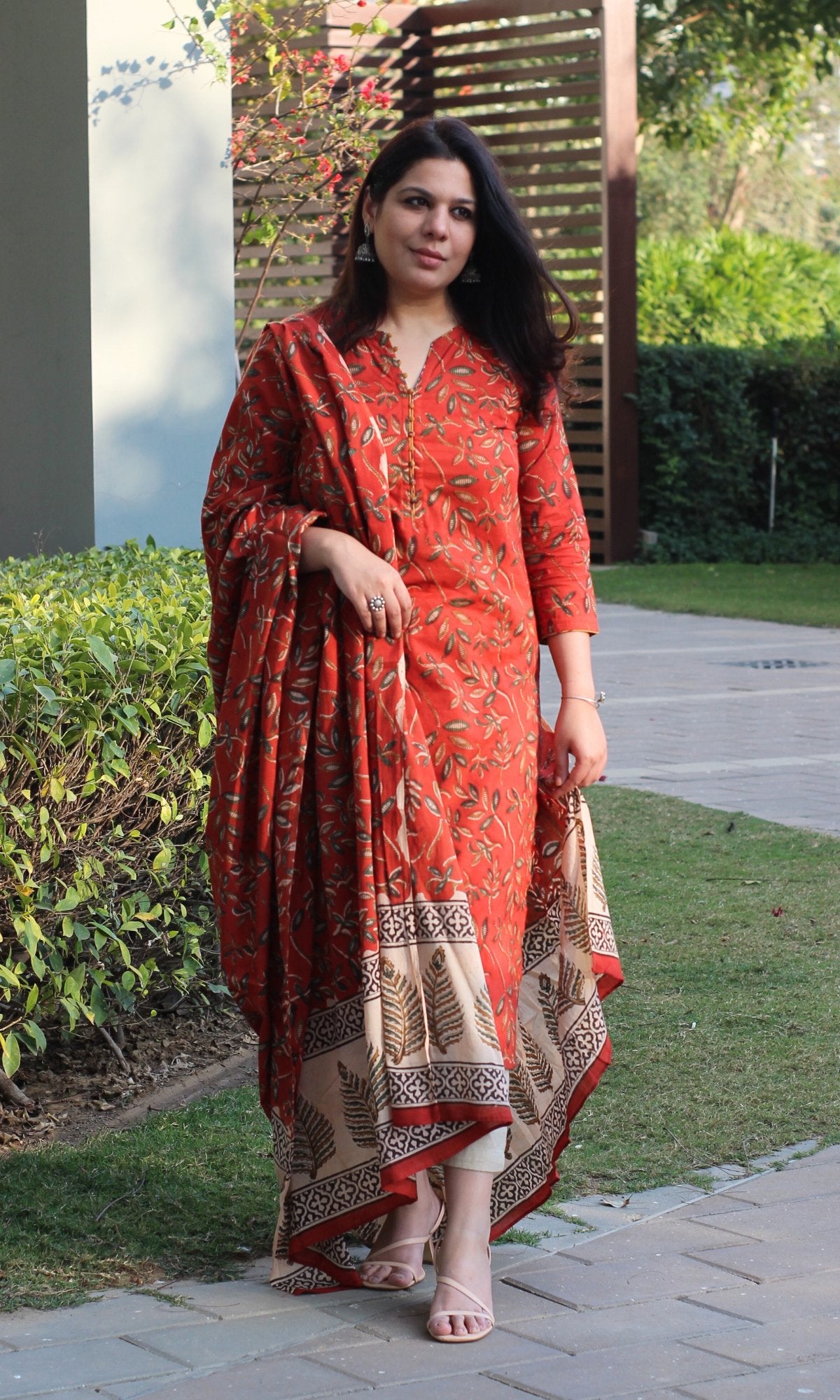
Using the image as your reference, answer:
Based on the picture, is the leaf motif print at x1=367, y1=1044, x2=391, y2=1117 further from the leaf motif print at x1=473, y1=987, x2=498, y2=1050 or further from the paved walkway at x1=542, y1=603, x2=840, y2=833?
the paved walkway at x1=542, y1=603, x2=840, y2=833

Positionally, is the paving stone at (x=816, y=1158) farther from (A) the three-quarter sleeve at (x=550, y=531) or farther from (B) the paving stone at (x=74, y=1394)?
(B) the paving stone at (x=74, y=1394)

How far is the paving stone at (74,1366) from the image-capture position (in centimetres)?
246

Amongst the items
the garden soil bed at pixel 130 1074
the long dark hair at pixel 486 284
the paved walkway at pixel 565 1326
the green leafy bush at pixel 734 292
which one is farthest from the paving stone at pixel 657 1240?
the green leafy bush at pixel 734 292

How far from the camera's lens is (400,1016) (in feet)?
8.66

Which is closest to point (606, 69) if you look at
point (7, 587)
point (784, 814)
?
point (784, 814)

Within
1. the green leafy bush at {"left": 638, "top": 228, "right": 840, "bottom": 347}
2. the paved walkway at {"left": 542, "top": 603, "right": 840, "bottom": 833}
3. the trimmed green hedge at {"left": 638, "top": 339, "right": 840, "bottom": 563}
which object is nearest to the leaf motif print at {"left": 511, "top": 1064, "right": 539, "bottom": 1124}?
the paved walkway at {"left": 542, "top": 603, "right": 840, "bottom": 833}

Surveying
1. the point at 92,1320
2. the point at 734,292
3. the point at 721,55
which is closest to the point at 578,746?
the point at 92,1320

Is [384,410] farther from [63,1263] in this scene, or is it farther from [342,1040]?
[63,1263]

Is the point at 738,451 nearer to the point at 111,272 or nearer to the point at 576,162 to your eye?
the point at 576,162

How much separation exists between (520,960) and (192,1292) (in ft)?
2.36

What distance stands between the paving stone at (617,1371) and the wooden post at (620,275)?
1326 cm

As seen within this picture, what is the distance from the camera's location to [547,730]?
118 inches

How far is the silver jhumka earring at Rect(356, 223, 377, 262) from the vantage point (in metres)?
2.89

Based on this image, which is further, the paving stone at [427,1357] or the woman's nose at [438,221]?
the woman's nose at [438,221]
